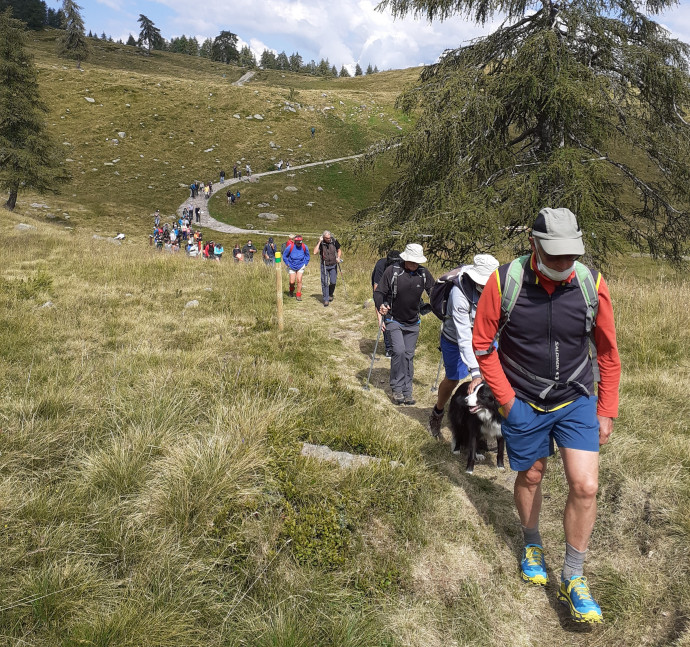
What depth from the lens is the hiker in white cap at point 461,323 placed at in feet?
13.9

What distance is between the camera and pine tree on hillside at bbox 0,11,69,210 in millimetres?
25984

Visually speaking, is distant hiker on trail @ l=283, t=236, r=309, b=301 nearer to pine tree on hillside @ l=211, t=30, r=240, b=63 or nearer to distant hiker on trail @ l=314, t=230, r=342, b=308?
distant hiker on trail @ l=314, t=230, r=342, b=308

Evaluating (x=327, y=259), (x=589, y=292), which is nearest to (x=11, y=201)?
(x=327, y=259)

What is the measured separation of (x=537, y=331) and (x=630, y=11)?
10239 mm

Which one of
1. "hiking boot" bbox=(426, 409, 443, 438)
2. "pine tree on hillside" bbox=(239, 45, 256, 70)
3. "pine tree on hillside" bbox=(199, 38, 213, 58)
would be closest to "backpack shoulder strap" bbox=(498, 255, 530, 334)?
"hiking boot" bbox=(426, 409, 443, 438)

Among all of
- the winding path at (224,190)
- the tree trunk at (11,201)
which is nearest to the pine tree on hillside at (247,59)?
the winding path at (224,190)

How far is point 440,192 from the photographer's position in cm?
867

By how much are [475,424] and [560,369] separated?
66.1 inches

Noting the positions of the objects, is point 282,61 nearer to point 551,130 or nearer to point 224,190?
point 224,190

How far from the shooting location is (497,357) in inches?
105

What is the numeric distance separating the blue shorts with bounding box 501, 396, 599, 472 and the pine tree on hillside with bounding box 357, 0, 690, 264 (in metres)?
5.91

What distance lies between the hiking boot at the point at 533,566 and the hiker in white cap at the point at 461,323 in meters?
1.41

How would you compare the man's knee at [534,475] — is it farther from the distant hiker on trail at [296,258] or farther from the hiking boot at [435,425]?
the distant hiker on trail at [296,258]

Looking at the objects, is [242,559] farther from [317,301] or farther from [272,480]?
[317,301]
